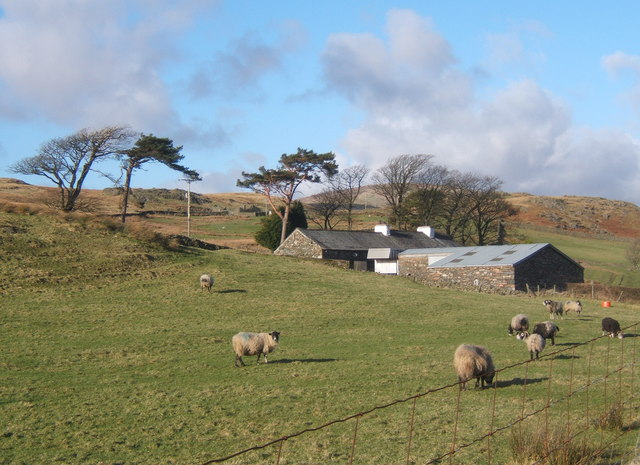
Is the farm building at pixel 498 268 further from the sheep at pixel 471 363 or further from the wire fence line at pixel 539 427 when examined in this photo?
the sheep at pixel 471 363

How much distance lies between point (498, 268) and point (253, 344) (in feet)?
121

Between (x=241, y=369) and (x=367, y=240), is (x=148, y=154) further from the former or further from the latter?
(x=241, y=369)

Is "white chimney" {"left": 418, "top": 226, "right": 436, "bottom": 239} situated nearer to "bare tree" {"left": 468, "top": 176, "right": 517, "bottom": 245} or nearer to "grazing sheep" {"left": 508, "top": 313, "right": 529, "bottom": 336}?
"bare tree" {"left": 468, "top": 176, "right": 517, "bottom": 245}

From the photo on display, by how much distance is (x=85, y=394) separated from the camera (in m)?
16.0

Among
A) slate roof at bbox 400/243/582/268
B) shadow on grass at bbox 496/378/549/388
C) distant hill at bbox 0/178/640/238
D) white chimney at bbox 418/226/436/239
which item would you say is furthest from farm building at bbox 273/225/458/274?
shadow on grass at bbox 496/378/549/388

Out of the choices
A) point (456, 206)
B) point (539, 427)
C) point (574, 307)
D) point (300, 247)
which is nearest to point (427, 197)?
point (456, 206)

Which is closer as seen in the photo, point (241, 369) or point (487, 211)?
point (241, 369)

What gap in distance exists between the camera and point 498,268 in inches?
2068

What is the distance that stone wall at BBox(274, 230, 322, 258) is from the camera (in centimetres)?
6450

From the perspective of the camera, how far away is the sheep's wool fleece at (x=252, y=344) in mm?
19641

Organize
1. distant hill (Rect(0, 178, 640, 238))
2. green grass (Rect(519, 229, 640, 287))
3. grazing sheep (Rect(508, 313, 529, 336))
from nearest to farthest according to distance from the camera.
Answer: grazing sheep (Rect(508, 313, 529, 336)) < green grass (Rect(519, 229, 640, 287)) < distant hill (Rect(0, 178, 640, 238))

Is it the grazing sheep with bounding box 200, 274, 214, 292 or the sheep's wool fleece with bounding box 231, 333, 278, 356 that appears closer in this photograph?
the sheep's wool fleece with bounding box 231, 333, 278, 356

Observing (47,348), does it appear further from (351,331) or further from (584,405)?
(584,405)

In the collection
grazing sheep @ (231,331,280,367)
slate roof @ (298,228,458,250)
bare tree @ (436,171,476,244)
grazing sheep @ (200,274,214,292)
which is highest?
bare tree @ (436,171,476,244)
